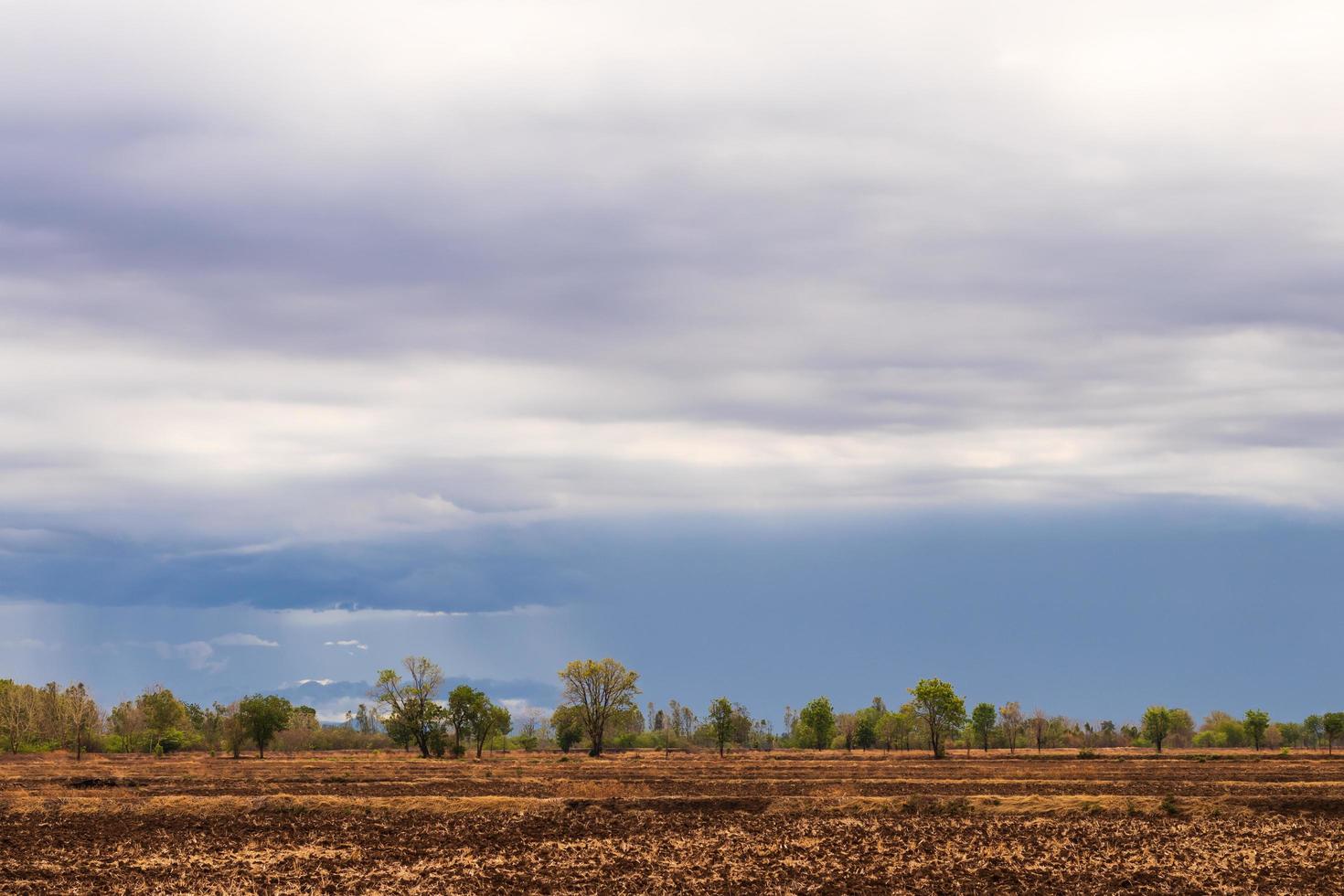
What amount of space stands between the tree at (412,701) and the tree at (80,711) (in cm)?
4125

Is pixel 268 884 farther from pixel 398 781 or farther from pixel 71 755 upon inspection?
pixel 71 755

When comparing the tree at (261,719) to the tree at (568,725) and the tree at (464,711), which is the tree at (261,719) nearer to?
the tree at (464,711)

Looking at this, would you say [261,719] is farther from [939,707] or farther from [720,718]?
[939,707]

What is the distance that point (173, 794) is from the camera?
72250 millimetres

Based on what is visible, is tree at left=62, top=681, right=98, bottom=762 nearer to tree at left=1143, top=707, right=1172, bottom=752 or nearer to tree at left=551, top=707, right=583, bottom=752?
tree at left=551, top=707, right=583, bottom=752

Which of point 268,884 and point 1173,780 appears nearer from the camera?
point 268,884

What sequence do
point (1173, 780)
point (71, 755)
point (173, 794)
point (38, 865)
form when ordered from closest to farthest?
point (38, 865), point (173, 794), point (1173, 780), point (71, 755)

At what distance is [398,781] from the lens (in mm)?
85500

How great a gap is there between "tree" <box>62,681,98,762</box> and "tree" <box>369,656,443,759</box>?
4125 centimetres

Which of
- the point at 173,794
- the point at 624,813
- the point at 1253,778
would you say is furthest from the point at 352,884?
the point at 1253,778

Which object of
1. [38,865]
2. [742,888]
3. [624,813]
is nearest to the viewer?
[742,888]

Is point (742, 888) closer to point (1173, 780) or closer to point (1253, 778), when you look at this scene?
point (1173, 780)

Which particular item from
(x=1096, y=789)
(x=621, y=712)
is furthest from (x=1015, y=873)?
(x=621, y=712)

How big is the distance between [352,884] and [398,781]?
44.8m
